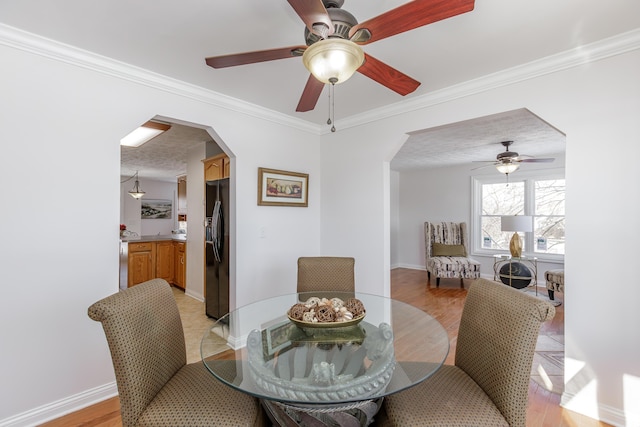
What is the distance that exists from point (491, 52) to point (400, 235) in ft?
18.1

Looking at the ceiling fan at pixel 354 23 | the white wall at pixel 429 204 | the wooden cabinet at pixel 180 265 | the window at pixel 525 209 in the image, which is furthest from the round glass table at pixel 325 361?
the white wall at pixel 429 204

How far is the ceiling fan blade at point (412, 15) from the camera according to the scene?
1.07m

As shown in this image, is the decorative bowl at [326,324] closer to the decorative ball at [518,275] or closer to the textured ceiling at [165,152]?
the textured ceiling at [165,152]

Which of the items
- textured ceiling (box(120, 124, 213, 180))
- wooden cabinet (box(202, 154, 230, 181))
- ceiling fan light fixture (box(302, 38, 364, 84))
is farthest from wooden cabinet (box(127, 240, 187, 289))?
ceiling fan light fixture (box(302, 38, 364, 84))

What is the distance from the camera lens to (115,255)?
2.19m

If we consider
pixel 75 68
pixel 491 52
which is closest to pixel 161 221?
pixel 75 68

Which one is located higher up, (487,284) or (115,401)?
(487,284)

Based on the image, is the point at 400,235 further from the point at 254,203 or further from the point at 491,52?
the point at 491,52

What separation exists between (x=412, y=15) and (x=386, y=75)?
0.48 m

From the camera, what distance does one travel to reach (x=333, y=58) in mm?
1223

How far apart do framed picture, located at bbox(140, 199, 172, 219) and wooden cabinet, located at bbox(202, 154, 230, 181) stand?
5392 mm

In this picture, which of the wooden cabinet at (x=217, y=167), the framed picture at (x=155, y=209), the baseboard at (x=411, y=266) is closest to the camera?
the wooden cabinet at (x=217, y=167)

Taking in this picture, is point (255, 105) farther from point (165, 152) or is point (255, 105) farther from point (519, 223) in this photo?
point (519, 223)

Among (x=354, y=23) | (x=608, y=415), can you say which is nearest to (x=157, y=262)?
(x=354, y=23)
